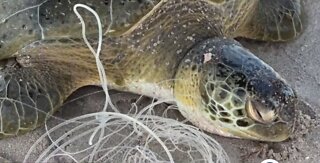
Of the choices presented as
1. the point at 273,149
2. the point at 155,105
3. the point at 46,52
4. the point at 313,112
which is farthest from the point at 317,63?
the point at 46,52

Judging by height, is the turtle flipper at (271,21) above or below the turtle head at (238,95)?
above

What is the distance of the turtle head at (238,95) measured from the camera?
83.7 inches

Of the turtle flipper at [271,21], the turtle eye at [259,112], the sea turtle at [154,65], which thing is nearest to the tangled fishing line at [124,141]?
the sea turtle at [154,65]

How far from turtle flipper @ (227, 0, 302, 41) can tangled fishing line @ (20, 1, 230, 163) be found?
1.73ft

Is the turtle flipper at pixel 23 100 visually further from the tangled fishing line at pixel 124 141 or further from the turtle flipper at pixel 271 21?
the turtle flipper at pixel 271 21

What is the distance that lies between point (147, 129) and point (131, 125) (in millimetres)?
193

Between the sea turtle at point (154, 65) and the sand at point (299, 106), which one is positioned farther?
the sand at point (299, 106)

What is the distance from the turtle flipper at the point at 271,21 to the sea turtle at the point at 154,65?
0.13 meters

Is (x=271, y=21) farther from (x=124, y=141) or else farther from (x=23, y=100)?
(x=23, y=100)

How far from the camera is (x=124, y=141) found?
2383mm

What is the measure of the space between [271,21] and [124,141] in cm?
82

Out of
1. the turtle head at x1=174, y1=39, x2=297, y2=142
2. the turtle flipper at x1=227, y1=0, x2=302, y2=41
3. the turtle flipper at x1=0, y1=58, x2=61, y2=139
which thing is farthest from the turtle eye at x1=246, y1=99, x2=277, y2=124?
the turtle flipper at x1=0, y1=58, x2=61, y2=139

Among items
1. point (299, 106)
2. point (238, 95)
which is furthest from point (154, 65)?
point (299, 106)

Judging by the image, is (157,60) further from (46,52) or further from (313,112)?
(313,112)
